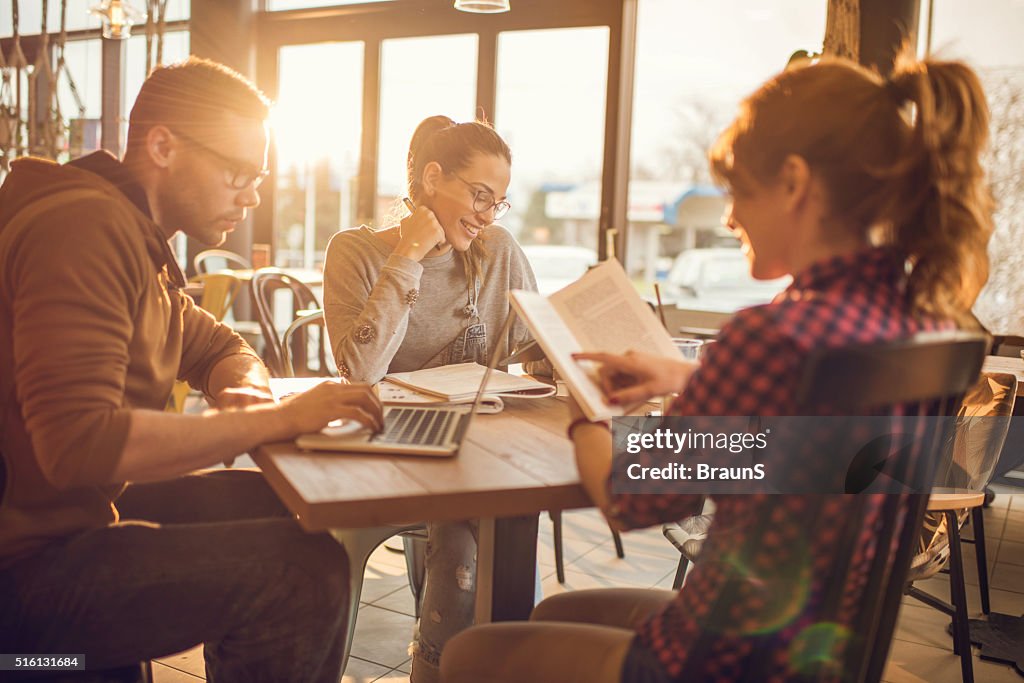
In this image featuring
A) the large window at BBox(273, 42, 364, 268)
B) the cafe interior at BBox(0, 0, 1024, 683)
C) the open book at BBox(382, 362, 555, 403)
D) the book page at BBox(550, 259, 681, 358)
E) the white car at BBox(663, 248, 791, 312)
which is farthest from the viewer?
the large window at BBox(273, 42, 364, 268)

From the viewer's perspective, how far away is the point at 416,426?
1325 mm

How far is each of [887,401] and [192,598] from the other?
834mm

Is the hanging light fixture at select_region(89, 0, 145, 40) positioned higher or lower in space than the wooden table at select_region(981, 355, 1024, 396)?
higher

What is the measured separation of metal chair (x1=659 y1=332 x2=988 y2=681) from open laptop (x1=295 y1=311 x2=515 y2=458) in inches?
20.7

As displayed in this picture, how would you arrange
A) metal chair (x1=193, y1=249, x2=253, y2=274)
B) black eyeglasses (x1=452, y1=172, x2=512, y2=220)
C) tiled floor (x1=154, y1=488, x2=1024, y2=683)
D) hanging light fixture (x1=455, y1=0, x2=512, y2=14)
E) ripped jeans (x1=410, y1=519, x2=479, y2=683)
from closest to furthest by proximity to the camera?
1. ripped jeans (x1=410, y1=519, x2=479, y2=683)
2. black eyeglasses (x1=452, y1=172, x2=512, y2=220)
3. tiled floor (x1=154, y1=488, x2=1024, y2=683)
4. hanging light fixture (x1=455, y1=0, x2=512, y2=14)
5. metal chair (x1=193, y1=249, x2=253, y2=274)

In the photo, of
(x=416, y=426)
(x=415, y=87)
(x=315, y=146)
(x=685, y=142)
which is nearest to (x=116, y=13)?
(x=315, y=146)

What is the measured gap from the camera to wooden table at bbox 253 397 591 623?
40.0 inches

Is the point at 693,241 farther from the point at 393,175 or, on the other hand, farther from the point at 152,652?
the point at 152,652

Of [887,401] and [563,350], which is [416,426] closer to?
[563,350]

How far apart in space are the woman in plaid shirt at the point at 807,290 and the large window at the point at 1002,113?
3.65 meters

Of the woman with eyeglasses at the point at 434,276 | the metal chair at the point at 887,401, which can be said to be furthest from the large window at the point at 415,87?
the metal chair at the point at 887,401

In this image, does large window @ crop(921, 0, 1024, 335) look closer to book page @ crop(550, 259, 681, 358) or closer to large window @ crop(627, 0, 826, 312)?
large window @ crop(627, 0, 826, 312)

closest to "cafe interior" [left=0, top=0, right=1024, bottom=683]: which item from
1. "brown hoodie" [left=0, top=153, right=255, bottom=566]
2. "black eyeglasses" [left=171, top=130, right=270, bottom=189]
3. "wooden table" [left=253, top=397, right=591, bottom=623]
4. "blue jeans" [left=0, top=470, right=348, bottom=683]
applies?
"wooden table" [left=253, top=397, right=591, bottom=623]

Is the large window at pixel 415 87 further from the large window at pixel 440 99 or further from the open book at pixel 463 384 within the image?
the open book at pixel 463 384
